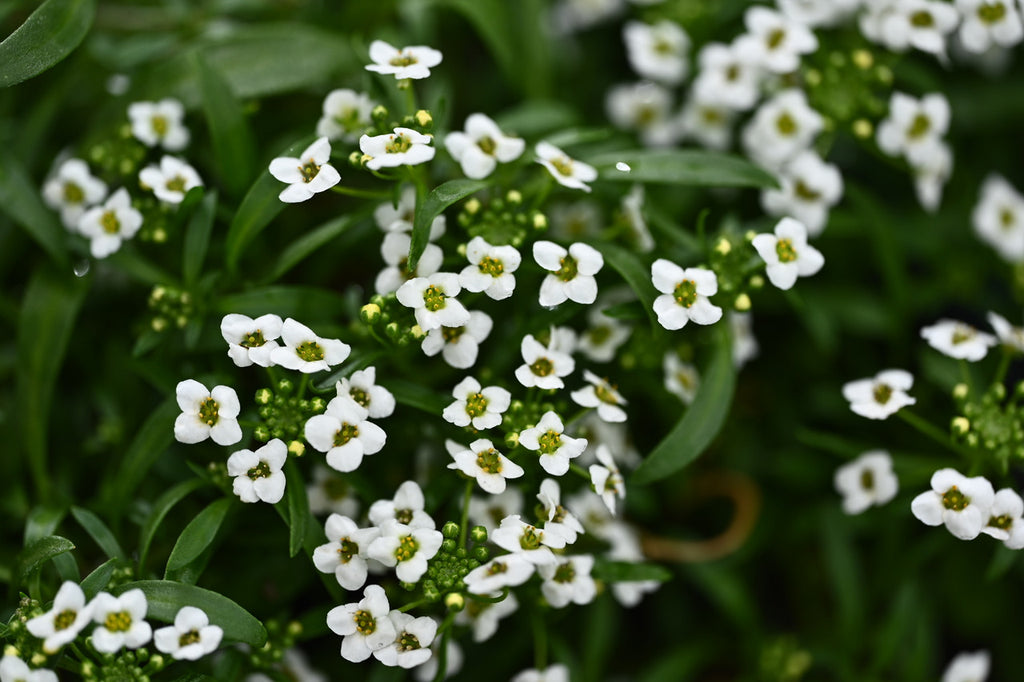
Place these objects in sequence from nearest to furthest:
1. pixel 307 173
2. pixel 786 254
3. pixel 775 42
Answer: pixel 307 173, pixel 786 254, pixel 775 42

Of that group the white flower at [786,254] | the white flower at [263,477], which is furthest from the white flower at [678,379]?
the white flower at [263,477]

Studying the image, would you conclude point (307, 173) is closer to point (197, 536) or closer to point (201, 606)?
point (197, 536)

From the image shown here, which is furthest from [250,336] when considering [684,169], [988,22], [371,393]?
[988,22]

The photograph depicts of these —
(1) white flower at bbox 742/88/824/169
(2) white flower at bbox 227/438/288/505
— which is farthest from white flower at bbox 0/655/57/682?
(1) white flower at bbox 742/88/824/169

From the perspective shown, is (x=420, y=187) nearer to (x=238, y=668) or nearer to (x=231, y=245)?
(x=231, y=245)

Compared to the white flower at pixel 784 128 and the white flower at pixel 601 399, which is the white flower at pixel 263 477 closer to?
the white flower at pixel 601 399

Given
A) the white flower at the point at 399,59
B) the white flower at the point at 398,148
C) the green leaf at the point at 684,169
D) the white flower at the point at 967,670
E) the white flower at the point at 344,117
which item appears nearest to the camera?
the white flower at the point at 398,148
